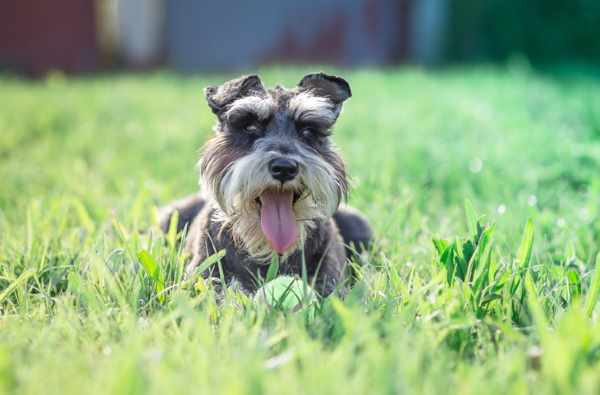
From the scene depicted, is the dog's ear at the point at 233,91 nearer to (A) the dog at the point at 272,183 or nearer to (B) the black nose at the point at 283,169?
(A) the dog at the point at 272,183

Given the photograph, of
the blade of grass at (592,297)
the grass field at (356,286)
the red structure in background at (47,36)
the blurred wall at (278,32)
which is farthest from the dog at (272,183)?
the blurred wall at (278,32)

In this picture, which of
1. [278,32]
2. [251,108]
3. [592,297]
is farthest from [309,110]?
[278,32]

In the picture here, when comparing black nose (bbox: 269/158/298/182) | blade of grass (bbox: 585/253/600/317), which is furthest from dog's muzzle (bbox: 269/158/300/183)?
blade of grass (bbox: 585/253/600/317)

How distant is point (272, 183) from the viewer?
11.3 feet

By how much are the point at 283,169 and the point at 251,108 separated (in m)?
0.46

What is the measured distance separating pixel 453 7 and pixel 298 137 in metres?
17.3

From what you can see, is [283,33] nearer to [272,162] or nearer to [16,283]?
[272,162]

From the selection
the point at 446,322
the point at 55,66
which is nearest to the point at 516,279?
the point at 446,322

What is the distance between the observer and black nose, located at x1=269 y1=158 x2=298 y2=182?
3412mm

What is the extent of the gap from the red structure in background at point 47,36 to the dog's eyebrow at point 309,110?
11.8 meters

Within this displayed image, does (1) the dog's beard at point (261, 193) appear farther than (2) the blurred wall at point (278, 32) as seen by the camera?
No

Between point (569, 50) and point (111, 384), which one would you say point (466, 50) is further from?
point (111, 384)

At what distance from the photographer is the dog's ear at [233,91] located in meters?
3.85

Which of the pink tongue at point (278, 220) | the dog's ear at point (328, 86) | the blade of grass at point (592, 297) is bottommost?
the blade of grass at point (592, 297)
